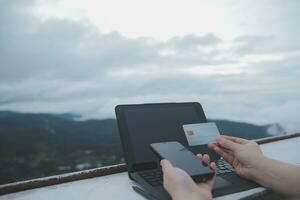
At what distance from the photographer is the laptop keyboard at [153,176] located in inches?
24.0

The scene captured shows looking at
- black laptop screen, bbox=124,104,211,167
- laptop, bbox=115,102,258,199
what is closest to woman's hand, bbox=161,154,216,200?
laptop, bbox=115,102,258,199

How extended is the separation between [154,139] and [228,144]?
0.64 feet

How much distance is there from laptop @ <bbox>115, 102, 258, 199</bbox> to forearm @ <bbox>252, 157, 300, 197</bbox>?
0.03m

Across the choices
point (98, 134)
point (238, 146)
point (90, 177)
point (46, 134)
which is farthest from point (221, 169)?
point (46, 134)

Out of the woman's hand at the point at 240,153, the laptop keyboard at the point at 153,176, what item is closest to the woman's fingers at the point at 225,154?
the woman's hand at the point at 240,153

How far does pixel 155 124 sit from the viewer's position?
79cm

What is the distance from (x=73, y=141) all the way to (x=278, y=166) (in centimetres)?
105

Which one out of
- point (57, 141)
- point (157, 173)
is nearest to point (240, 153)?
point (157, 173)

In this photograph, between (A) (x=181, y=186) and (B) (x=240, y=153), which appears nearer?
(A) (x=181, y=186)

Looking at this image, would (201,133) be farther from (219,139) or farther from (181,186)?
(181,186)

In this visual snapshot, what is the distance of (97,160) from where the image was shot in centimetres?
104

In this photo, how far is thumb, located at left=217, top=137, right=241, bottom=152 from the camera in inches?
27.6

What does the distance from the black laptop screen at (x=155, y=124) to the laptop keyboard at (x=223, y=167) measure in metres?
0.07

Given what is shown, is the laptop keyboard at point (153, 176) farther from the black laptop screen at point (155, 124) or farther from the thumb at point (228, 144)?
the thumb at point (228, 144)
